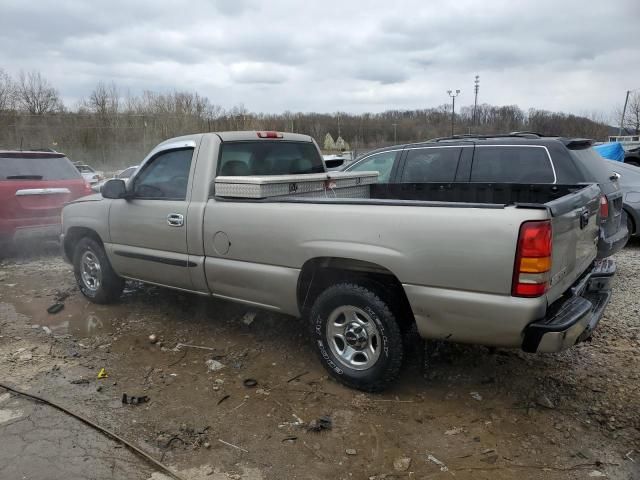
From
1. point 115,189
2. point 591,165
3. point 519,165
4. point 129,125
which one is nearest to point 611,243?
point 591,165

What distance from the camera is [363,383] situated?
3.46 metres

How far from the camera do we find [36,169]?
25.4 feet

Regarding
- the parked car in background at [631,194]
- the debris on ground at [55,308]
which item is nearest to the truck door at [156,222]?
the debris on ground at [55,308]

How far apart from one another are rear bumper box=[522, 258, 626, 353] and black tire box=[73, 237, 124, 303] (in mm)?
4277

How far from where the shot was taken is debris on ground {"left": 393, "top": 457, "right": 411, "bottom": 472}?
2.71m

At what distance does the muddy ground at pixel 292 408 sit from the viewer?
2752mm

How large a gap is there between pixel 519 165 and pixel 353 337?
3.27m

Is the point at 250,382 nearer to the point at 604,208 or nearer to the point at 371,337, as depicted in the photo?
the point at 371,337

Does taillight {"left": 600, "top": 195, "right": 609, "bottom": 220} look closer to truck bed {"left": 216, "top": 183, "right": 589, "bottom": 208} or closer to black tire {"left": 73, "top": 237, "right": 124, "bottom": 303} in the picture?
truck bed {"left": 216, "top": 183, "right": 589, "bottom": 208}

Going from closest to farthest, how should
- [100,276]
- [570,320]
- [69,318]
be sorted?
[570,320] < [69,318] < [100,276]

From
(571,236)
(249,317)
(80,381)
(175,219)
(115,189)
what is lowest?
(80,381)

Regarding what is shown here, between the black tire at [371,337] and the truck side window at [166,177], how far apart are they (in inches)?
A: 67.3

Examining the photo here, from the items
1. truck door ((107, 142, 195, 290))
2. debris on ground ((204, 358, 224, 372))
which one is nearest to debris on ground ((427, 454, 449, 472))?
debris on ground ((204, 358, 224, 372))

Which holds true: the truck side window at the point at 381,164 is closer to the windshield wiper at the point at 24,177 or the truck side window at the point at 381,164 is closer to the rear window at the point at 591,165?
the rear window at the point at 591,165
